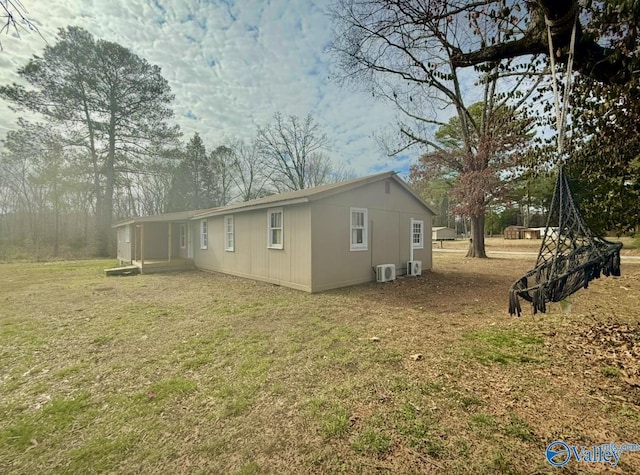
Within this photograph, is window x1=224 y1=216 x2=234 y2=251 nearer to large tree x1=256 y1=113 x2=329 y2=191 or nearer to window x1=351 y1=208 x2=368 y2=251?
window x1=351 y1=208 x2=368 y2=251

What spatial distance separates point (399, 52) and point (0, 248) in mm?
26665

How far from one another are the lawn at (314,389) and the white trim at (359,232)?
3.03 metres

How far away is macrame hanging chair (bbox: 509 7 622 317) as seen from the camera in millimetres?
2721

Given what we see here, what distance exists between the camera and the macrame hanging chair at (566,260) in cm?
272

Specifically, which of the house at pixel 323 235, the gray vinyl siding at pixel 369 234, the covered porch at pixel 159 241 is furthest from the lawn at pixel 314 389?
the covered porch at pixel 159 241

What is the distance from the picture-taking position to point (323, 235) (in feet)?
25.5

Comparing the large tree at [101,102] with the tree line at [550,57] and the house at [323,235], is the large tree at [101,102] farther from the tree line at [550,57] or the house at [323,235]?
the tree line at [550,57]

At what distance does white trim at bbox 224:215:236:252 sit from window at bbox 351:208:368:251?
4.82 m

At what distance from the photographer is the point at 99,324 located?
5.12 meters

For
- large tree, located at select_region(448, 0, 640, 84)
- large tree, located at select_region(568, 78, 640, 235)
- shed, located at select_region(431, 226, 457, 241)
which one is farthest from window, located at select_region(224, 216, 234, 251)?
shed, located at select_region(431, 226, 457, 241)

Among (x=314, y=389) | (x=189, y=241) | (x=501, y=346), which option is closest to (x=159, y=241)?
(x=189, y=241)

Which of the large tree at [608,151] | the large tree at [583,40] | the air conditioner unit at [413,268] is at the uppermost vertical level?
the large tree at [583,40]

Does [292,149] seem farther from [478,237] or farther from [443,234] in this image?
[443,234]

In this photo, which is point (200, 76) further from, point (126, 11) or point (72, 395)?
point (72, 395)
